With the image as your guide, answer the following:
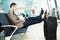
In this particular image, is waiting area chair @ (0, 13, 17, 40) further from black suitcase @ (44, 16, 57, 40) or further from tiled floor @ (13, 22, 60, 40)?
black suitcase @ (44, 16, 57, 40)

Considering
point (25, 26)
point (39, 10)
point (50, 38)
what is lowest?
point (50, 38)

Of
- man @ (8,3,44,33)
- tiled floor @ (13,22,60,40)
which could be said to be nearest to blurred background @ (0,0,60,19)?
man @ (8,3,44,33)

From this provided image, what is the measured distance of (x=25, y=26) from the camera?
417 cm

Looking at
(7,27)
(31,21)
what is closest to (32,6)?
(31,21)

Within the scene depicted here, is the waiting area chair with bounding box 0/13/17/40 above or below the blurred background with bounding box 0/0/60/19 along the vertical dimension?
below

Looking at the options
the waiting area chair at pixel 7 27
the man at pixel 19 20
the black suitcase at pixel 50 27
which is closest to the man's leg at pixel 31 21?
the man at pixel 19 20

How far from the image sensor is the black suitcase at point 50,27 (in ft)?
13.6

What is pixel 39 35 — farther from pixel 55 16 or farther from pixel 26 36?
pixel 55 16

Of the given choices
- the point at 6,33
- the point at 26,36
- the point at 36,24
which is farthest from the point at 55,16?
the point at 6,33

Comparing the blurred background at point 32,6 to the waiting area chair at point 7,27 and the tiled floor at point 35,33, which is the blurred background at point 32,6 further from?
the tiled floor at point 35,33

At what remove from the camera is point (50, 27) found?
4.17 m

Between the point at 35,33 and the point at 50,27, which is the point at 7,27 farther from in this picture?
the point at 50,27

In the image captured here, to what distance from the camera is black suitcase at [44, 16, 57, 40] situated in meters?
4.13

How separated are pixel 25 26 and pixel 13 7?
0.49m
